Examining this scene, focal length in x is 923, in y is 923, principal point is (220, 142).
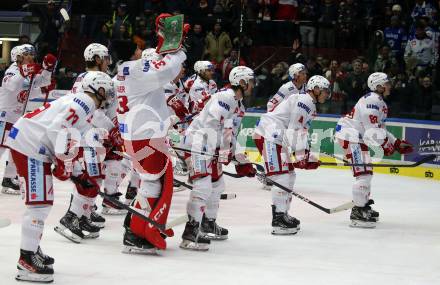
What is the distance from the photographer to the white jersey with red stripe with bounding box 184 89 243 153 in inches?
326

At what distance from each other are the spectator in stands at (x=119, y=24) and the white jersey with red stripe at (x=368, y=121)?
326 inches

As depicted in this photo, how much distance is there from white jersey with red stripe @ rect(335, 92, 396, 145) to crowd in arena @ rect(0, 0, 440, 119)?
14.2 feet

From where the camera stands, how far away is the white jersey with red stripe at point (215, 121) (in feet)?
27.1

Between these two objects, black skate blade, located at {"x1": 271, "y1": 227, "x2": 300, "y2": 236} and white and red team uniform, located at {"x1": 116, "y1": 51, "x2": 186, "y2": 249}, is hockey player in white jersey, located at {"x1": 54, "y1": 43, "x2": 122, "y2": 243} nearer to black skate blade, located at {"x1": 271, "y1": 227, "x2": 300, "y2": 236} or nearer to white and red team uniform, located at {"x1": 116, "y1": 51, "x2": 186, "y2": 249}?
white and red team uniform, located at {"x1": 116, "y1": 51, "x2": 186, "y2": 249}

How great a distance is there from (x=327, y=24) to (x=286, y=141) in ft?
25.3

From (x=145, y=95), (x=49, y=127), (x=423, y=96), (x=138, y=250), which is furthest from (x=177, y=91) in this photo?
(x=49, y=127)

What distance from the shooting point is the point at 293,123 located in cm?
916

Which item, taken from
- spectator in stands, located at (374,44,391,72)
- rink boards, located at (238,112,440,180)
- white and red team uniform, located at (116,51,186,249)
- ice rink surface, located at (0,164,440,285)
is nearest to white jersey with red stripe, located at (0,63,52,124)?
ice rink surface, located at (0,164,440,285)

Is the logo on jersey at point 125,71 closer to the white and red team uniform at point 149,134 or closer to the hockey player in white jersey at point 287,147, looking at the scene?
the white and red team uniform at point 149,134

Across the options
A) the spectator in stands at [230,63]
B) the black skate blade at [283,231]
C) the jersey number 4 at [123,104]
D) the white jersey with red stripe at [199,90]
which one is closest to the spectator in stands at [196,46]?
the spectator in stands at [230,63]

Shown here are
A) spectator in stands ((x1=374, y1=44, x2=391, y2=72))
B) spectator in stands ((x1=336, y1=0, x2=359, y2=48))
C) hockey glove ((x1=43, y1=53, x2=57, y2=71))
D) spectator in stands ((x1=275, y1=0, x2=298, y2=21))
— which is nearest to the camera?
hockey glove ((x1=43, y1=53, x2=57, y2=71))

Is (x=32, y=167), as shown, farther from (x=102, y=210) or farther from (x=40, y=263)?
(x=102, y=210)

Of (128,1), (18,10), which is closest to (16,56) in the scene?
(128,1)

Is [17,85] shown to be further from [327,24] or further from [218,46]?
[327,24]
